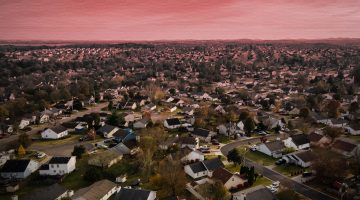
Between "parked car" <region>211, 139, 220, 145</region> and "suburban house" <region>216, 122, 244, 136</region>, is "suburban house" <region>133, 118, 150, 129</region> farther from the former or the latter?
"parked car" <region>211, 139, 220, 145</region>

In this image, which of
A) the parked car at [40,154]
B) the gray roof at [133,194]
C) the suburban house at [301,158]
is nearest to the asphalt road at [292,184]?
the suburban house at [301,158]

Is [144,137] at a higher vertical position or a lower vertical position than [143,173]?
higher

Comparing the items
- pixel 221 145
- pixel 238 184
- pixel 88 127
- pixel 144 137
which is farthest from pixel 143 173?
pixel 88 127

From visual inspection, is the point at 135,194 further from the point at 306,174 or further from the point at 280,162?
the point at 280,162

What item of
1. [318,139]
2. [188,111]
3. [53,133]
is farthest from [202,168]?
[188,111]

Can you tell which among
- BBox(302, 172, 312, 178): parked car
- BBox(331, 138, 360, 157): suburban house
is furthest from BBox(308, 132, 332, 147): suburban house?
BBox(302, 172, 312, 178): parked car

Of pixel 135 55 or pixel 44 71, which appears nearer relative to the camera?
pixel 44 71

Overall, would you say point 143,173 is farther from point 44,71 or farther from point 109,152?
point 44,71
